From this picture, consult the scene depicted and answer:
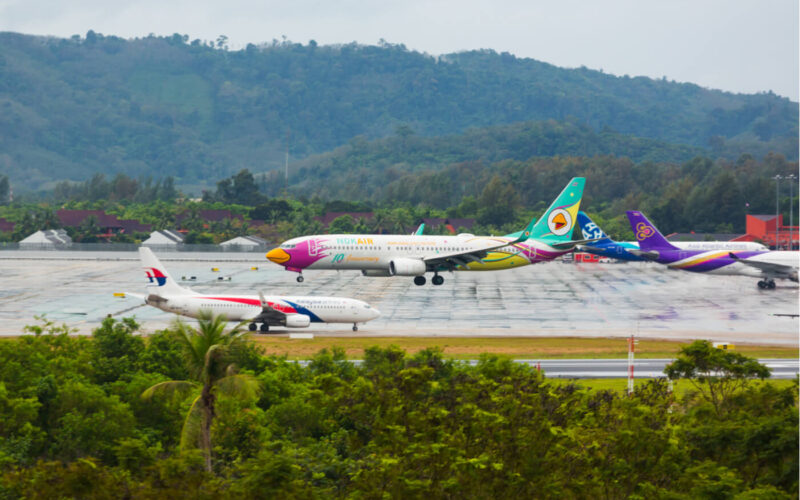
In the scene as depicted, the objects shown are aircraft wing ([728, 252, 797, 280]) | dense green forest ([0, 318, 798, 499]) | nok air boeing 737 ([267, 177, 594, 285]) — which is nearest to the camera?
dense green forest ([0, 318, 798, 499])

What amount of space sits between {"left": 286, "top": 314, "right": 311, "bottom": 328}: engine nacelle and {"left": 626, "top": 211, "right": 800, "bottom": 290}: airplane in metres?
49.2

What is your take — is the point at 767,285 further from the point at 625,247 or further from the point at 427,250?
the point at 427,250

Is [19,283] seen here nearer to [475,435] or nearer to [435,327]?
[435,327]

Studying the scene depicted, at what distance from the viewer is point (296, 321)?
2512 inches

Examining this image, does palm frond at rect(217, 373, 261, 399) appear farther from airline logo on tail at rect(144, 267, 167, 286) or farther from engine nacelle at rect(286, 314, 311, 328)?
airline logo on tail at rect(144, 267, 167, 286)

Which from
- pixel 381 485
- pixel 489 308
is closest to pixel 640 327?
pixel 489 308

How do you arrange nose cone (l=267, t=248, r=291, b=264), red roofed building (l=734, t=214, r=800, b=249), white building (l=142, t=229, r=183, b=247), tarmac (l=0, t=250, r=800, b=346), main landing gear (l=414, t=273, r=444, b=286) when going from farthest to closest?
white building (l=142, t=229, r=183, b=247) < red roofed building (l=734, t=214, r=800, b=249) < main landing gear (l=414, t=273, r=444, b=286) < nose cone (l=267, t=248, r=291, b=264) < tarmac (l=0, t=250, r=800, b=346)

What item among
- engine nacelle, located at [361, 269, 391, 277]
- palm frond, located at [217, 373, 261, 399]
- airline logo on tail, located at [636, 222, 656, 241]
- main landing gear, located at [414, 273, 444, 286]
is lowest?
main landing gear, located at [414, 273, 444, 286]

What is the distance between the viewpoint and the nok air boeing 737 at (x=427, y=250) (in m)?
80.5

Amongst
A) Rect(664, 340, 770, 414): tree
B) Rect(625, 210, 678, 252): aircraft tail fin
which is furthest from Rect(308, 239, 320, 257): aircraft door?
Rect(664, 340, 770, 414): tree

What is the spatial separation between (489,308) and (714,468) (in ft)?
176

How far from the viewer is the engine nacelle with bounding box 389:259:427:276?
80625mm

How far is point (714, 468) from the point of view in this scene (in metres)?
24.4

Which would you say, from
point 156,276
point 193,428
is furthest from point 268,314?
point 193,428
